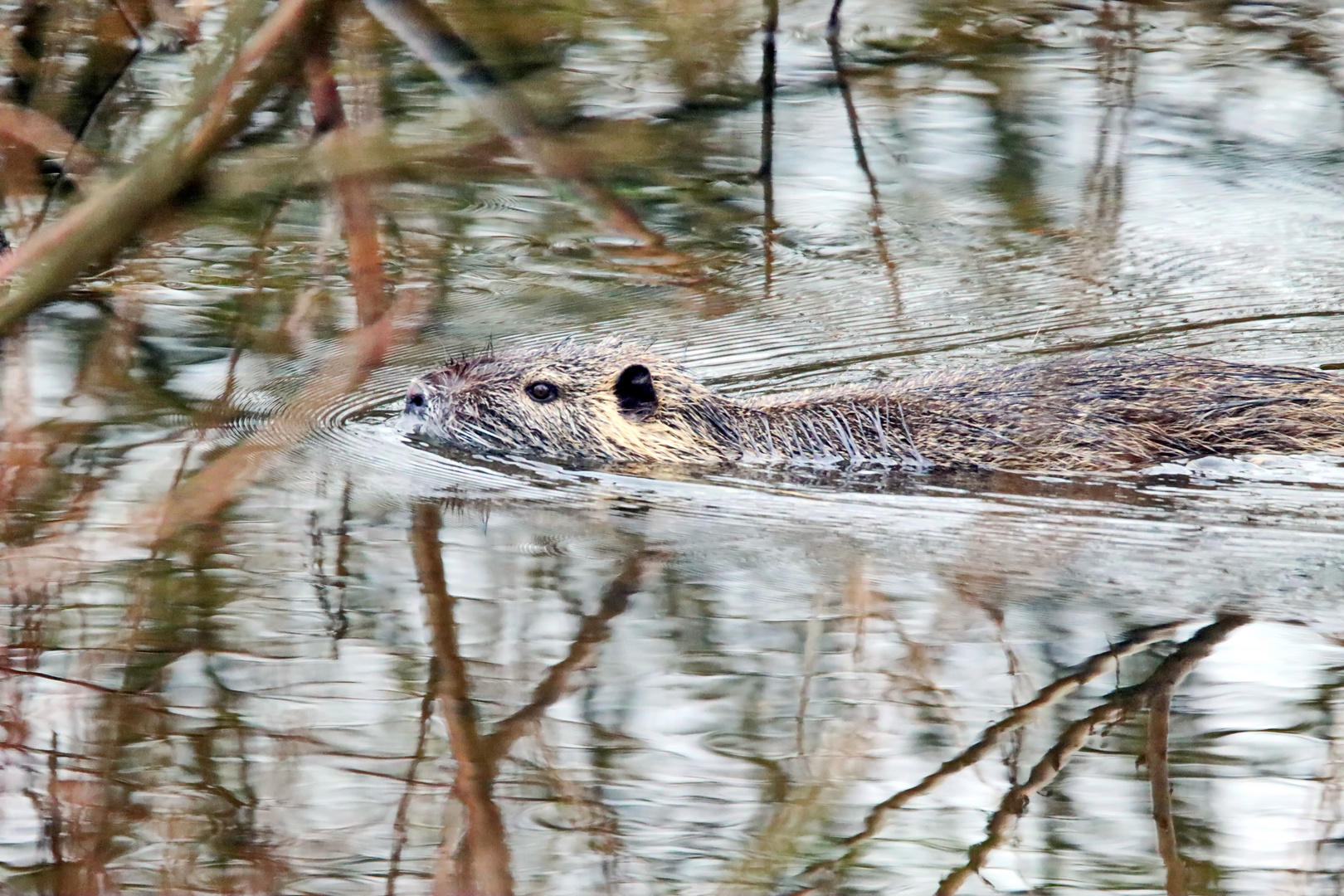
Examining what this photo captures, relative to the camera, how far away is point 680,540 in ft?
14.7

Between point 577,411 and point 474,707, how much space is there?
2431 mm

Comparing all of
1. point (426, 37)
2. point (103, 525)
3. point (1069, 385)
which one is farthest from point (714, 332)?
point (426, 37)

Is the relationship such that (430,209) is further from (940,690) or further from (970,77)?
(940,690)

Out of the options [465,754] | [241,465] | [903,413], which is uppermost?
[465,754]

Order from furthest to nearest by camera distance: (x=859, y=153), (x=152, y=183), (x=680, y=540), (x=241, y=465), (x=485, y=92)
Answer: (x=859, y=153), (x=241, y=465), (x=680, y=540), (x=485, y=92), (x=152, y=183)

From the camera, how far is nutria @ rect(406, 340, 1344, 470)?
5125mm

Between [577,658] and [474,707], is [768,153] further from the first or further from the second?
[474,707]

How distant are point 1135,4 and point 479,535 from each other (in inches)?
298

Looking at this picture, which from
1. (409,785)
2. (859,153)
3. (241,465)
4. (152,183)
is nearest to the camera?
(152,183)

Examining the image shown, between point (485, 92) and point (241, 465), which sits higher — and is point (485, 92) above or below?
above

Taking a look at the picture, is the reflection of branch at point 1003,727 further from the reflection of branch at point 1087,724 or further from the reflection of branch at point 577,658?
the reflection of branch at point 577,658

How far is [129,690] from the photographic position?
127 inches

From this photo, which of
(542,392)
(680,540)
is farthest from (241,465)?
(680,540)

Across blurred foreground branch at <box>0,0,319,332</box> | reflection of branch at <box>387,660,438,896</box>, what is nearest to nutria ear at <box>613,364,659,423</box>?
reflection of branch at <box>387,660,438,896</box>
